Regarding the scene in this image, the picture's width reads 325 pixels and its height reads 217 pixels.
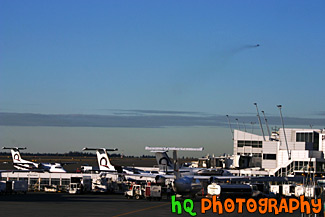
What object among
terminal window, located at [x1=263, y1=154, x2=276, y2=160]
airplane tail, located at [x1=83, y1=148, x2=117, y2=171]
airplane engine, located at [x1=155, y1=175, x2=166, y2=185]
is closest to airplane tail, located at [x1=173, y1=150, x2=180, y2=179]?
airplane engine, located at [x1=155, y1=175, x2=166, y2=185]

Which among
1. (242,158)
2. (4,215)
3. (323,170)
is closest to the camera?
(4,215)

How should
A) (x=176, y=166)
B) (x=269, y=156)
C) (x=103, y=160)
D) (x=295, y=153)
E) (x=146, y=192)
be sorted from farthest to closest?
(x=269, y=156) < (x=103, y=160) < (x=295, y=153) < (x=176, y=166) < (x=146, y=192)

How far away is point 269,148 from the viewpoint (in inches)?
7229

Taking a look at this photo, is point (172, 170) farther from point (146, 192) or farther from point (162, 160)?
point (146, 192)

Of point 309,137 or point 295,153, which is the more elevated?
point 309,137

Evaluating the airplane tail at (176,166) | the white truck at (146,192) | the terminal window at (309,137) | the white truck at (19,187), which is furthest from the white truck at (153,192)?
the terminal window at (309,137)

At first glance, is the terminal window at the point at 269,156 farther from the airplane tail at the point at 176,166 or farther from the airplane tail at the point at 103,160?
the airplane tail at the point at 176,166

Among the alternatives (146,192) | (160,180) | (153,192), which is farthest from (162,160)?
(153,192)

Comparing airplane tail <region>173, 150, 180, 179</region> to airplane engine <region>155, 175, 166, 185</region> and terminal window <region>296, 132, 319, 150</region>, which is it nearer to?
airplane engine <region>155, 175, 166, 185</region>

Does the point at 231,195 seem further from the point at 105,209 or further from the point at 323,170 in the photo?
the point at 323,170

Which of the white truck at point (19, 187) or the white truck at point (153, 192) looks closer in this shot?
the white truck at point (153, 192)

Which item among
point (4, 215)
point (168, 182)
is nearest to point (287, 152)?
point (168, 182)

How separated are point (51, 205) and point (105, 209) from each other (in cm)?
967

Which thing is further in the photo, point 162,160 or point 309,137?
point 309,137
